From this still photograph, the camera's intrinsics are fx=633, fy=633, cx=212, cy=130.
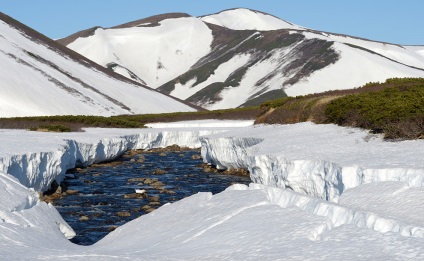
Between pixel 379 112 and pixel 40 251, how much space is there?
16347 millimetres

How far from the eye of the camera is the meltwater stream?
64.6 feet

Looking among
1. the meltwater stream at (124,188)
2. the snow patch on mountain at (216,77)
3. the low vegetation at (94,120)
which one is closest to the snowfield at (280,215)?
the meltwater stream at (124,188)

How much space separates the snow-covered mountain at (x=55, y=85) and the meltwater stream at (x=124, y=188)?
145ft

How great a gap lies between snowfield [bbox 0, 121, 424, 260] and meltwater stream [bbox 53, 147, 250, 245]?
176cm

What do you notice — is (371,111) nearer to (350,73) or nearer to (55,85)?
(55,85)

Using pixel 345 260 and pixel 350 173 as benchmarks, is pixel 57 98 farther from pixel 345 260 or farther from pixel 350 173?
pixel 345 260

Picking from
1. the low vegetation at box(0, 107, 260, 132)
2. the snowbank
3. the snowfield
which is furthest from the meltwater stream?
A: the low vegetation at box(0, 107, 260, 132)

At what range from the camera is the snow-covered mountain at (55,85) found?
82688 mm

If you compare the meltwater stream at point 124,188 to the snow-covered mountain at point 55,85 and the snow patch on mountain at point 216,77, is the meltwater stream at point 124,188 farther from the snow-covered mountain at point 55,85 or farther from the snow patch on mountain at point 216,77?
the snow patch on mountain at point 216,77

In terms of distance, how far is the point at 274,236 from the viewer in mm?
10688

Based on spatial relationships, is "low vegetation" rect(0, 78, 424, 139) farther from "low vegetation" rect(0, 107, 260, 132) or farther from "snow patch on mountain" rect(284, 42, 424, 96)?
"snow patch on mountain" rect(284, 42, 424, 96)

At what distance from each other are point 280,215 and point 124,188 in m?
16.4

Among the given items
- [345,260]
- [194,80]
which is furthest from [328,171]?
[194,80]

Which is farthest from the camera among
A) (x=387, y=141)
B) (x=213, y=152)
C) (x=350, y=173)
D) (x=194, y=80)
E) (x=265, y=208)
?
(x=194, y=80)
